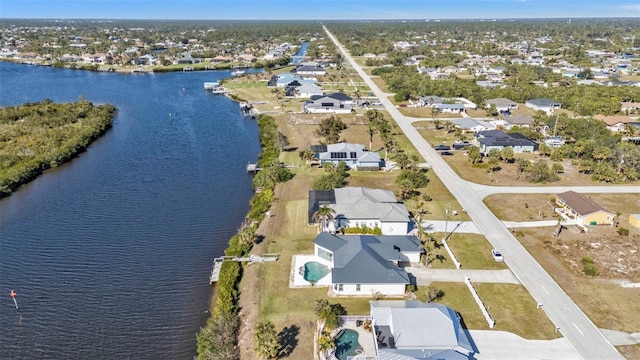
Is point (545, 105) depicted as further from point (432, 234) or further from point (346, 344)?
point (346, 344)

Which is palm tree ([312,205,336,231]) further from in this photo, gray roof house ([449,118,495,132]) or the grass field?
gray roof house ([449,118,495,132])

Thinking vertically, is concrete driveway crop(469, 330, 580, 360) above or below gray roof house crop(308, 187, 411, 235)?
below

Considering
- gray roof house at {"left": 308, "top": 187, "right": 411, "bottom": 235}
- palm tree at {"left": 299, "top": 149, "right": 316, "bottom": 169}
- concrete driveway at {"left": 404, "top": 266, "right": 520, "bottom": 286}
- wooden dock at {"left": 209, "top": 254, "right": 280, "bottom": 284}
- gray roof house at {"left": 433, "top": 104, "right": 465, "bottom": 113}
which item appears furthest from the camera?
gray roof house at {"left": 433, "top": 104, "right": 465, "bottom": 113}

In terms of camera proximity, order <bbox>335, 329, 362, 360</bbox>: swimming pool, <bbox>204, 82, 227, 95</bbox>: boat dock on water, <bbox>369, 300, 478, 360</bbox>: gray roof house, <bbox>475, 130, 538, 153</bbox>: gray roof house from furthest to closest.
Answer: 1. <bbox>204, 82, 227, 95</bbox>: boat dock on water
2. <bbox>475, 130, 538, 153</bbox>: gray roof house
3. <bbox>335, 329, 362, 360</bbox>: swimming pool
4. <bbox>369, 300, 478, 360</bbox>: gray roof house

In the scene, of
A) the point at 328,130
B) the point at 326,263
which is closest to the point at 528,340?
the point at 326,263

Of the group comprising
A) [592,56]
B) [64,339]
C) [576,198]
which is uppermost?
[592,56]

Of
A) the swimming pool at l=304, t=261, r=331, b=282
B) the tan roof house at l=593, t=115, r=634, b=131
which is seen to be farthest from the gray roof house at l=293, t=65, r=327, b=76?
the swimming pool at l=304, t=261, r=331, b=282

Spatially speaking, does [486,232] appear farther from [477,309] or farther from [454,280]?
[477,309]
